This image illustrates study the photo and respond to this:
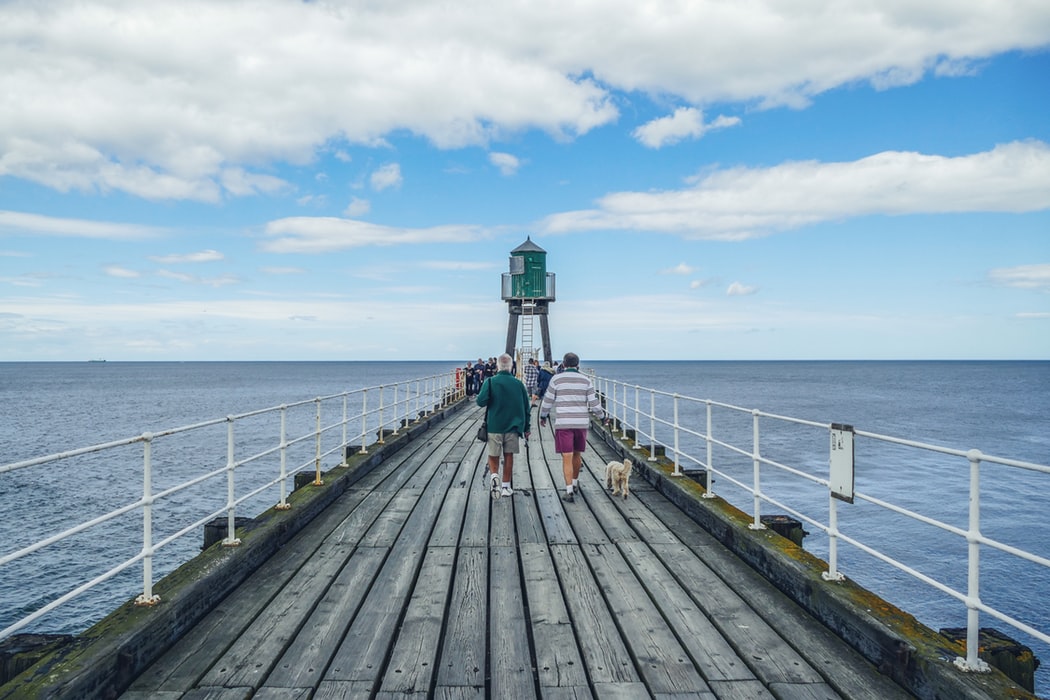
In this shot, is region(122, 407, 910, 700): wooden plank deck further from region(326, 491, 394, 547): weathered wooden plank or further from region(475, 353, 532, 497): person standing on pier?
region(475, 353, 532, 497): person standing on pier

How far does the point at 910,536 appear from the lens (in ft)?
57.4

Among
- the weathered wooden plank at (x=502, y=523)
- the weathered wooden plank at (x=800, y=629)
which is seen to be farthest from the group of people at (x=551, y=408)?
Answer: the weathered wooden plank at (x=800, y=629)

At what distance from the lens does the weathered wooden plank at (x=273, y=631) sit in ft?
11.9

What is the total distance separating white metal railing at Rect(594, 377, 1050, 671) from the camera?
10.7 ft

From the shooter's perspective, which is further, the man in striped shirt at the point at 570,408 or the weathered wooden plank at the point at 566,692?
the man in striped shirt at the point at 570,408

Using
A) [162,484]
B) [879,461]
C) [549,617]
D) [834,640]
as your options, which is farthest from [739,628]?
[879,461]

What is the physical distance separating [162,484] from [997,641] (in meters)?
24.5

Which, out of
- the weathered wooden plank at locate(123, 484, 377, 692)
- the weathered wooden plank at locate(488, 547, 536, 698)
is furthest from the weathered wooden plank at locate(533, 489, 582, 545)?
the weathered wooden plank at locate(123, 484, 377, 692)

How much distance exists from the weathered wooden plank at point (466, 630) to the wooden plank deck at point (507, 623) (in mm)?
15

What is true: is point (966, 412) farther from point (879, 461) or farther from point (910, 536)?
point (910, 536)

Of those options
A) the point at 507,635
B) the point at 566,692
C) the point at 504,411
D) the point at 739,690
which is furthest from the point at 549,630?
the point at 504,411

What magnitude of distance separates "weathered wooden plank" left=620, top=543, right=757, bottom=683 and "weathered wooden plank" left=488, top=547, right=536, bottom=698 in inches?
36.3

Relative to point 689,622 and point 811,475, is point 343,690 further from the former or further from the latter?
point 811,475

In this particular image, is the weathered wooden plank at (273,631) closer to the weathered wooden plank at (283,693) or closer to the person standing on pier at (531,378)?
the weathered wooden plank at (283,693)
